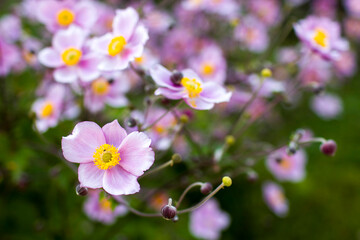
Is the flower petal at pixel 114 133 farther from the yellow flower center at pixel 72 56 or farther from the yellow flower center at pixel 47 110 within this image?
the yellow flower center at pixel 47 110

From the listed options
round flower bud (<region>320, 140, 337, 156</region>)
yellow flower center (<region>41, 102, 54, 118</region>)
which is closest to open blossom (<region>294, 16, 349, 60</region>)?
round flower bud (<region>320, 140, 337, 156</region>)

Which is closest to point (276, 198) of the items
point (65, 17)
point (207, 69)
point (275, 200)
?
point (275, 200)

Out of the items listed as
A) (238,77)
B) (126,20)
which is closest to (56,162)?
(126,20)

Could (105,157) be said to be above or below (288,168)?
above

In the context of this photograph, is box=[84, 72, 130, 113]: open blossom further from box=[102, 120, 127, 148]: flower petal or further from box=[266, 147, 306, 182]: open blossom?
box=[266, 147, 306, 182]: open blossom

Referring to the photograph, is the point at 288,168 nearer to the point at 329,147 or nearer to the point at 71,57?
the point at 329,147

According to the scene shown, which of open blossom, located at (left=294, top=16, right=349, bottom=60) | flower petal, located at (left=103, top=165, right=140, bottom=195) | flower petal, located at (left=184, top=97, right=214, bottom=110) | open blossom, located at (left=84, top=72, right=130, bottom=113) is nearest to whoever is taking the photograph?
flower petal, located at (left=103, top=165, right=140, bottom=195)
